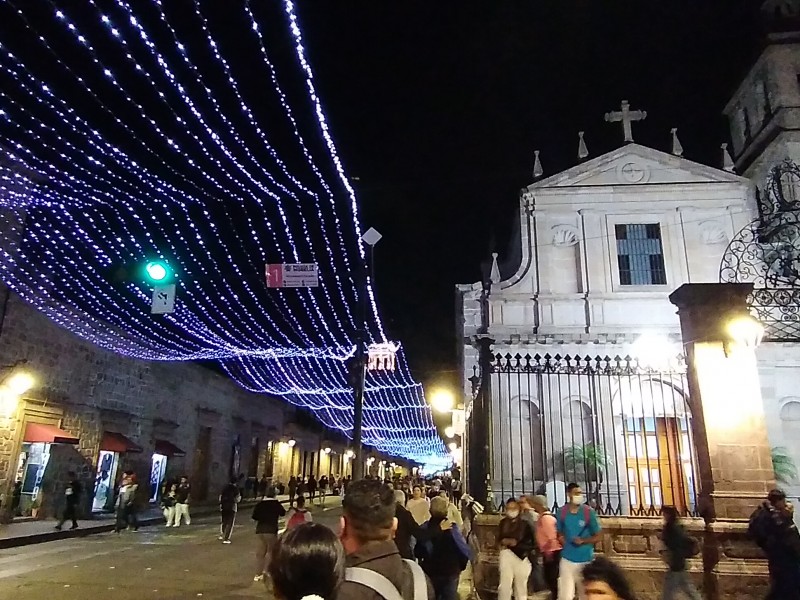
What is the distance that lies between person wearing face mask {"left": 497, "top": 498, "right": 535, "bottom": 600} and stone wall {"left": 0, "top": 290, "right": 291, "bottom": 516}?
45.4 ft

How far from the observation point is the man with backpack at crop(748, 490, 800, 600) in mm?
6133

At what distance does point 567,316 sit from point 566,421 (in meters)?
4.15

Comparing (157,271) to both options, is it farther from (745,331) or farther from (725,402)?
(745,331)

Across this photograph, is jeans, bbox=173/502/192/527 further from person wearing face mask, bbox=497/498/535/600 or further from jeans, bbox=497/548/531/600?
jeans, bbox=497/548/531/600

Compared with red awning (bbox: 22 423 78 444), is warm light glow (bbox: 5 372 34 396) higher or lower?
higher

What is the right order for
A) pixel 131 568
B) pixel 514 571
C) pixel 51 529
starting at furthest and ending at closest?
pixel 51 529 < pixel 131 568 < pixel 514 571

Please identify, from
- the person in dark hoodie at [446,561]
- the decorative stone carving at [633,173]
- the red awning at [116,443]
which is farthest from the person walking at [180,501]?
the decorative stone carving at [633,173]

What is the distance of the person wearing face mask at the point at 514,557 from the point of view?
21.4 ft

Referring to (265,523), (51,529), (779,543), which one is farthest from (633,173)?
(51,529)

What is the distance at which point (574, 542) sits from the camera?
7039 mm

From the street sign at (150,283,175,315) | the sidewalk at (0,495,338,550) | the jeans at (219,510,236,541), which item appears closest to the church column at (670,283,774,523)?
the street sign at (150,283,175,315)

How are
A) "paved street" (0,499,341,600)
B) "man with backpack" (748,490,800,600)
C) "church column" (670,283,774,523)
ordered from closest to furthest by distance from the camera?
"man with backpack" (748,490,800,600)
"church column" (670,283,774,523)
"paved street" (0,499,341,600)

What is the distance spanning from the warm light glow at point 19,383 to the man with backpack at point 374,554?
15272 mm

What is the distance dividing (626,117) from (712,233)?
5302 mm
